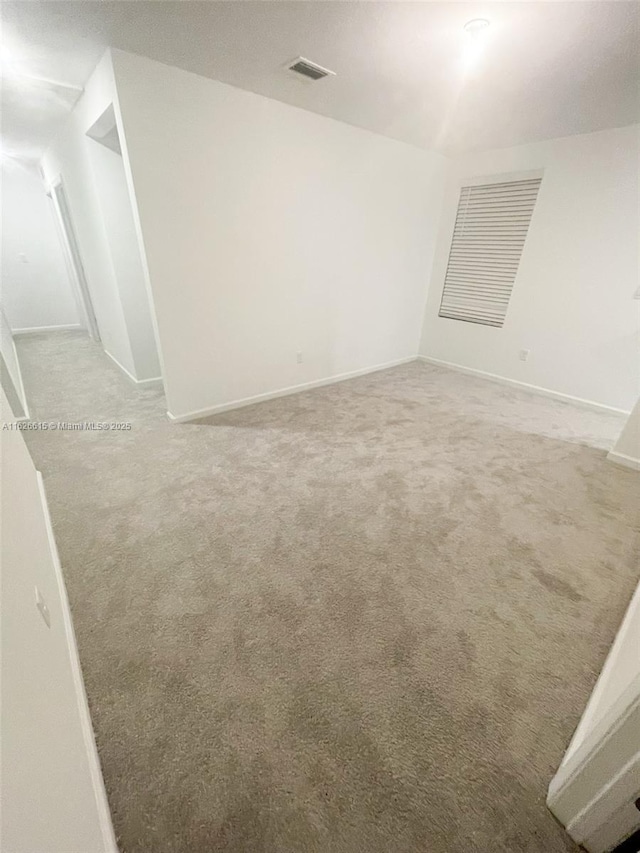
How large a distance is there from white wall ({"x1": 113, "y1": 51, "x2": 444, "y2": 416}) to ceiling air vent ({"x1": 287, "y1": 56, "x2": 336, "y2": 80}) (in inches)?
21.9

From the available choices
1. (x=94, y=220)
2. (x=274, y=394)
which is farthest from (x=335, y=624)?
(x=94, y=220)

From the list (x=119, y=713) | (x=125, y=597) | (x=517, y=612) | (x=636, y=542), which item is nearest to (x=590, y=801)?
(x=517, y=612)

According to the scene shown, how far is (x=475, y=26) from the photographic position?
1.62 meters

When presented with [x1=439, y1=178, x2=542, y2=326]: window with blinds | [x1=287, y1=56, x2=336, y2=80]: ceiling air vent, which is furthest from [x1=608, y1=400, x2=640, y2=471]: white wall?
[x1=287, y1=56, x2=336, y2=80]: ceiling air vent

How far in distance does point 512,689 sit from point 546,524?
1063 mm

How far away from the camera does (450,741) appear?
1106mm

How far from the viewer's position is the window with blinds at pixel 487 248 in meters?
3.65

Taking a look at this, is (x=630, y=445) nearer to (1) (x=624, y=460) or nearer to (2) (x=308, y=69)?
(1) (x=624, y=460)

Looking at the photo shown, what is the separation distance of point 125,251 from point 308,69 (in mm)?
2062

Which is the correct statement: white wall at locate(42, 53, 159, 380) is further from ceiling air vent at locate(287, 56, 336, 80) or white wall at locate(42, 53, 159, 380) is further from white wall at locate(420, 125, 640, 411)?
white wall at locate(420, 125, 640, 411)

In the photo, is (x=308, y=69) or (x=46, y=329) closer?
(x=308, y=69)

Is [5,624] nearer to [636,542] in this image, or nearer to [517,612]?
[517,612]

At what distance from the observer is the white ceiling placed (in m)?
1.56

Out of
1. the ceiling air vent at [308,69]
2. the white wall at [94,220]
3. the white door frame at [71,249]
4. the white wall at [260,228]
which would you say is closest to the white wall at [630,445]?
the white wall at [260,228]
